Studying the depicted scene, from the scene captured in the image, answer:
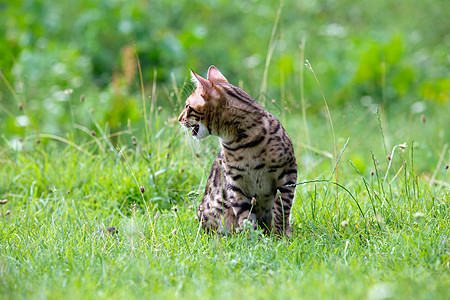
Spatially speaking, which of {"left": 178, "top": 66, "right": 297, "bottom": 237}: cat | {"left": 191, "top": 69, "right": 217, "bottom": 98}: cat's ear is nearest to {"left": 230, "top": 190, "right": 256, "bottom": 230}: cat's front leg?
{"left": 178, "top": 66, "right": 297, "bottom": 237}: cat

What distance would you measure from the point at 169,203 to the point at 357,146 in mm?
2841

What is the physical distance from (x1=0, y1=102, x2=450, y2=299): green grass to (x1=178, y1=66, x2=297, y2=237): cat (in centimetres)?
20

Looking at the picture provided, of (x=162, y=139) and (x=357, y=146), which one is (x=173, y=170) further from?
(x=357, y=146)

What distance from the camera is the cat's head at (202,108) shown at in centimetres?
315

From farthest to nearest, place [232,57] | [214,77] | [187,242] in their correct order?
[232,57]
[214,77]
[187,242]

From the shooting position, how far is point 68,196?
13.8 ft

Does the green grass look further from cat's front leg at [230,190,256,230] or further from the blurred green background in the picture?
the blurred green background

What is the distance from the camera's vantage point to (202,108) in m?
3.20

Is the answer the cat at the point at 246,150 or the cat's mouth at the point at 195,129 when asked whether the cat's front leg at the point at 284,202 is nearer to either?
the cat at the point at 246,150

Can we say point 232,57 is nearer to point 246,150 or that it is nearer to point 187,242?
point 246,150

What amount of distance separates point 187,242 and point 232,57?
18.4 feet

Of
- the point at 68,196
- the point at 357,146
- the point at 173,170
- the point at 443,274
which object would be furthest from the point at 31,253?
the point at 357,146

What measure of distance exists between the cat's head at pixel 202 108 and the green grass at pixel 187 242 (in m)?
0.19

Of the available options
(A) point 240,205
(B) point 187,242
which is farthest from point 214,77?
(B) point 187,242
